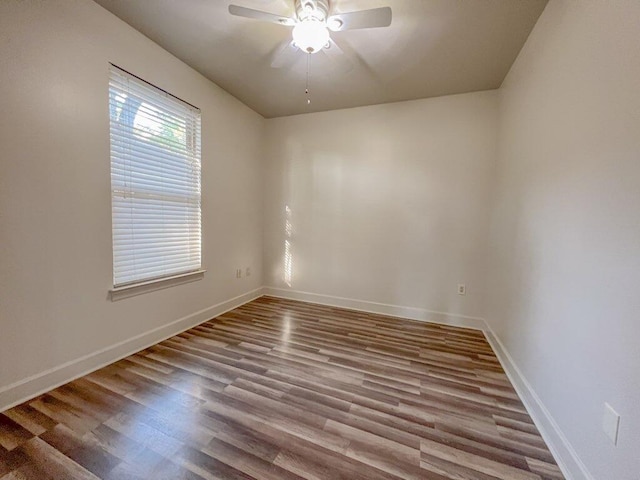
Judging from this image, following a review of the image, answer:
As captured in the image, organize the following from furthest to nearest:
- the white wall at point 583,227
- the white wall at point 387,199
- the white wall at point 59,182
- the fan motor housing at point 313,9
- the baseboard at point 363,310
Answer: the white wall at point 387,199 < the fan motor housing at point 313,9 < the white wall at point 59,182 < the baseboard at point 363,310 < the white wall at point 583,227

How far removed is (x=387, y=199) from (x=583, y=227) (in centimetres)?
199

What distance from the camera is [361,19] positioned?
4.97ft

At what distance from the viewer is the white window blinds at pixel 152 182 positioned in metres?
1.93

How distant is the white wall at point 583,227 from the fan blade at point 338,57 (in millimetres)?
1373

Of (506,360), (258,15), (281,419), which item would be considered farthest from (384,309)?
(258,15)

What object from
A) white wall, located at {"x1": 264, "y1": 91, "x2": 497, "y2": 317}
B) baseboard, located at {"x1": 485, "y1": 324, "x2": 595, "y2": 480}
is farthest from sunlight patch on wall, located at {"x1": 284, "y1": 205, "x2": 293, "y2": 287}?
baseboard, located at {"x1": 485, "y1": 324, "x2": 595, "y2": 480}

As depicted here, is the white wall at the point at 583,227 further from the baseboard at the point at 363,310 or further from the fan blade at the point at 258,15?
the fan blade at the point at 258,15

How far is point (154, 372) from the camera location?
1833mm

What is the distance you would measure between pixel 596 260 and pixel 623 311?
24 cm

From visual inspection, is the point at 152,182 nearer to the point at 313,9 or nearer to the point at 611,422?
the point at 313,9

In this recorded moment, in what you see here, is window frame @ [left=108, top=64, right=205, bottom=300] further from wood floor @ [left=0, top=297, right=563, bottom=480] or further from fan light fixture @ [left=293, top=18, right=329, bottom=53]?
fan light fixture @ [left=293, top=18, right=329, bottom=53]

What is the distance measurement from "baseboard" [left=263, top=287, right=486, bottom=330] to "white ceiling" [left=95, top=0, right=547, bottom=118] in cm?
251

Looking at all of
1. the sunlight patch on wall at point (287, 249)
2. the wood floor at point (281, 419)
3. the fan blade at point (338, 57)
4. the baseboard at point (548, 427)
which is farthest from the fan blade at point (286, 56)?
the baseboard at point (548, 427)

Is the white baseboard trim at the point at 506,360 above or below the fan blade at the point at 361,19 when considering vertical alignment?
below
